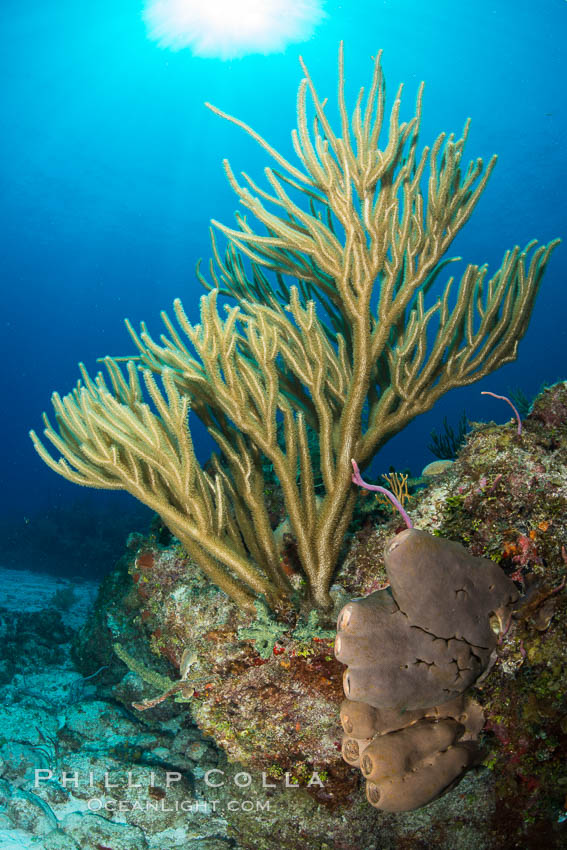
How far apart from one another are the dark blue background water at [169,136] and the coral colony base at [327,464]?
1919cm

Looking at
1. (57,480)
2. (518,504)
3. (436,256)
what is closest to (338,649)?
(518,504)

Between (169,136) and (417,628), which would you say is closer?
(417,628)

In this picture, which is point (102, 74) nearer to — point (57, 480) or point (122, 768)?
point (57, 480)

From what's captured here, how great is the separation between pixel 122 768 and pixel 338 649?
335 centimetres

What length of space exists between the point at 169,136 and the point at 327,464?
5624 cm

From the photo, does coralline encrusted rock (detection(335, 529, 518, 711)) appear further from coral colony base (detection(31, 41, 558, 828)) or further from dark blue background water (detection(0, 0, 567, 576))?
dark blue background water (detection(0, 0, 567, 576))

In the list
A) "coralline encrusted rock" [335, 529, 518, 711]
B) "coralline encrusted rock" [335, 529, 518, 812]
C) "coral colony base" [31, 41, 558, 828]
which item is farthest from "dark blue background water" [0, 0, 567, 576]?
"coralline encrusted rock" [335, 529, 518, 711]

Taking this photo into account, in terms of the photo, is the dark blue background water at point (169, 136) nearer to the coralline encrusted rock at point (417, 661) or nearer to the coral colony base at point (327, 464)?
the coral colony base at point (327, 464)

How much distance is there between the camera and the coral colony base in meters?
2.07

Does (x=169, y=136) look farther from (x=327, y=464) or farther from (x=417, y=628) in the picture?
(x=417, y=628)

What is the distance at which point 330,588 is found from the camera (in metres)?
3.11

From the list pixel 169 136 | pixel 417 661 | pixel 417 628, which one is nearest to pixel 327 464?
pixel 417 628

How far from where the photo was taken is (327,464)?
116 inches

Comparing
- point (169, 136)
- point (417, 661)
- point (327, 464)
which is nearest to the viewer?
point (417, 661)
